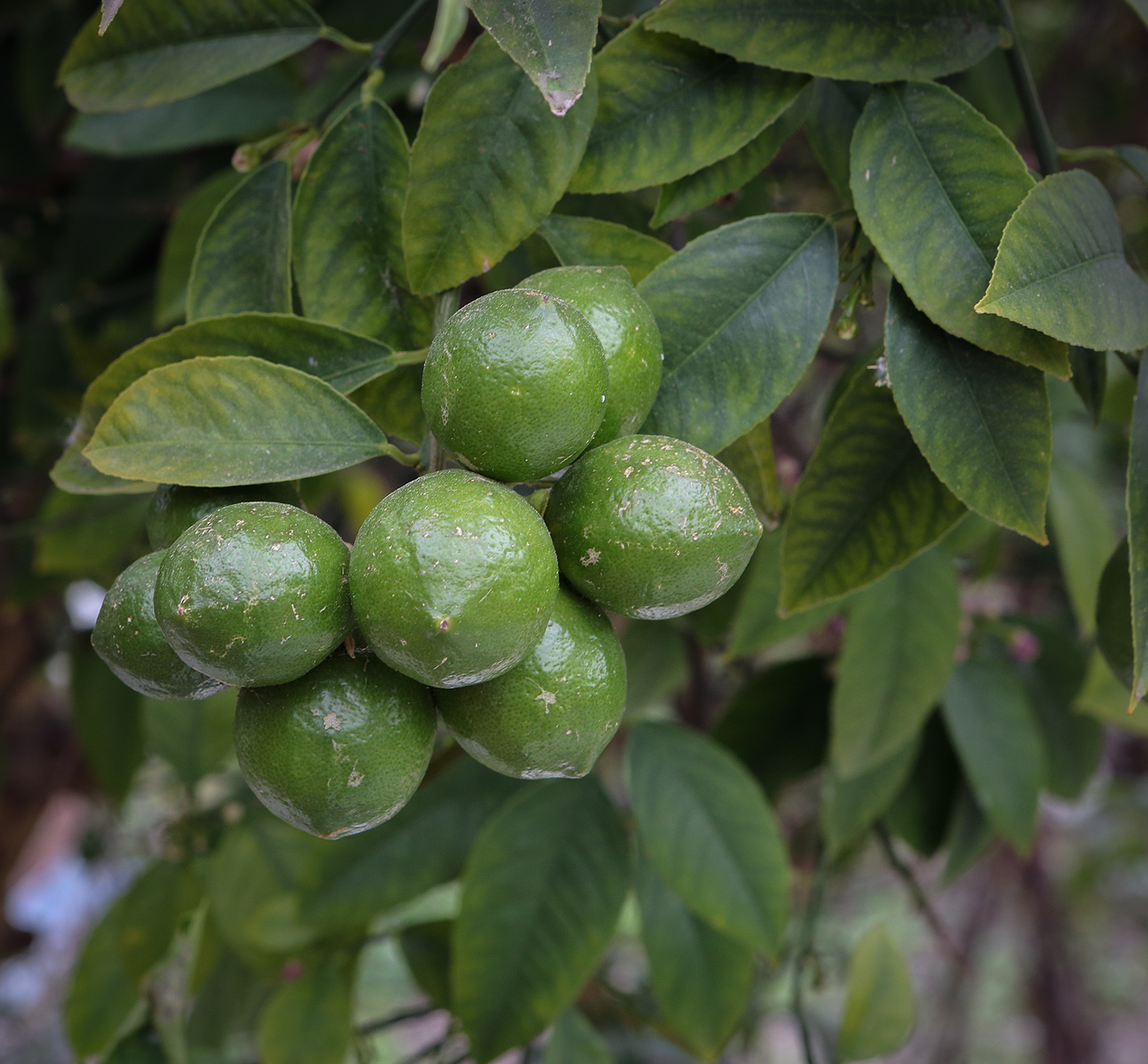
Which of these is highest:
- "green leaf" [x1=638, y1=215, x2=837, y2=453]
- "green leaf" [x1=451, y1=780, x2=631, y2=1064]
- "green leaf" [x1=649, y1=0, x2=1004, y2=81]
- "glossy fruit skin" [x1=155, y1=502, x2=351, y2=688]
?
"green leaf" [x1=649, y1=0, x2=1004, y2=81]

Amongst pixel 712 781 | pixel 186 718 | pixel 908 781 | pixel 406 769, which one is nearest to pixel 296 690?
pixel 406 769

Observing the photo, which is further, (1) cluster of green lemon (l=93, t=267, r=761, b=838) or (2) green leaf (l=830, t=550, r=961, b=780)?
(2) green leaf (l=830, t=550, r=961, b=780)

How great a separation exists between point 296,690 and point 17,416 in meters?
1.08

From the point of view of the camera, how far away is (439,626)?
0.42m

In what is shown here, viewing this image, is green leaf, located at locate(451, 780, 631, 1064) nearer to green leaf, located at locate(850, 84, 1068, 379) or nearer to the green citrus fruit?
the green citrus fruit

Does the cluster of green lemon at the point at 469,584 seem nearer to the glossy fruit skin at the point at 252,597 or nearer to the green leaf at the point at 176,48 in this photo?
the glossy fruit skin at the point at 252,597

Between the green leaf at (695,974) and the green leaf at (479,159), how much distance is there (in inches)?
29.3

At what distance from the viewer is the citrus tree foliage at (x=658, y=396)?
Answer: 1.86 ft

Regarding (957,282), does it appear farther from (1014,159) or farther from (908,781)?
(908,781)

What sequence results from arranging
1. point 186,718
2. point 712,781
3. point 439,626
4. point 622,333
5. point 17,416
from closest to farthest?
point 439,626, point 622,333, point 712,781, point 186,718, point 17,416

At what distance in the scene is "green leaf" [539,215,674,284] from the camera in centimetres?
62

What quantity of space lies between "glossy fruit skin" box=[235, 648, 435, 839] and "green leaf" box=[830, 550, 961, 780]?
0.59m

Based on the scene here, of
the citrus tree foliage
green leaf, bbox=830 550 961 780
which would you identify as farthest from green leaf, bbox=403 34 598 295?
green leaf, bbox=830 550 961 780

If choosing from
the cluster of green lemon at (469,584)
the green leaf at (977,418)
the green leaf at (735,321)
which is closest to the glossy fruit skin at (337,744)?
the cluster of green lemon at (469,584)
